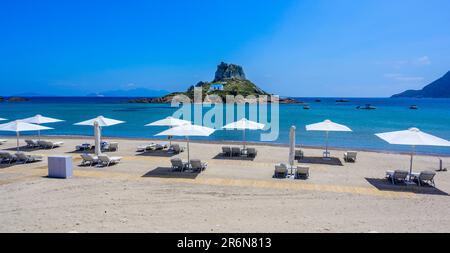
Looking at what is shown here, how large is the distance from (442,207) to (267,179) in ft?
17.1

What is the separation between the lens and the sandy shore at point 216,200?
22.7 ft

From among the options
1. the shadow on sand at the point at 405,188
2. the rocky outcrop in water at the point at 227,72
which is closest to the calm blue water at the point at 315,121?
the shadow on sand at the point at 405,188

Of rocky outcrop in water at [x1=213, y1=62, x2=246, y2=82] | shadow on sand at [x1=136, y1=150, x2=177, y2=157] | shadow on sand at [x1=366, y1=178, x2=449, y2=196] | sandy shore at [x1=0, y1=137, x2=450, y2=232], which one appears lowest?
shadow on sand at [x1=366, y1=178, x2=449, y2=196]

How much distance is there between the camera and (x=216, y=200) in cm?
885

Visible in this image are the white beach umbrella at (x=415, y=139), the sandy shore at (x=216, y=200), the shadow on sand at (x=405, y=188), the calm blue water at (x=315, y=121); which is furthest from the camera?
the calm blue water at (x=315, y=121)

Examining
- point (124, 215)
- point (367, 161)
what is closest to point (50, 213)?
point (124, 215)

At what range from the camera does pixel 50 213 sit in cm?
748

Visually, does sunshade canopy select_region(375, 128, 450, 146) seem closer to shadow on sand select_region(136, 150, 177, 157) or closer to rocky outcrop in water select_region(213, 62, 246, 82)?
shadow on sand select_region(136, 150, 177, 157)

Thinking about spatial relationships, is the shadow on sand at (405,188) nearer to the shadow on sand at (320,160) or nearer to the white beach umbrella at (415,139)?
the white beach umbrella at (415,139)

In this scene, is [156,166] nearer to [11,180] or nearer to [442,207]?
[11,180]

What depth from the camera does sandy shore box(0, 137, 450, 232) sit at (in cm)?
691

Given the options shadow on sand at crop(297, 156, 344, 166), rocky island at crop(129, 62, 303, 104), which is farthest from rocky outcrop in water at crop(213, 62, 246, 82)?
shadow on sand at crop(297, 156, 344, 166)

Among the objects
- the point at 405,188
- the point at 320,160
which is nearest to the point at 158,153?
the point at 320,160

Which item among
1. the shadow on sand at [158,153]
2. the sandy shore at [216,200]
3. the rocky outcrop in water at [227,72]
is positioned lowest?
A: the sandy shore at [216,200]
